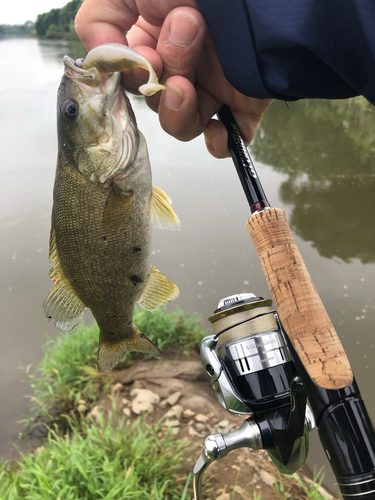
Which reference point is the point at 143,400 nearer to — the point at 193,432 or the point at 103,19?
the point at 193,432

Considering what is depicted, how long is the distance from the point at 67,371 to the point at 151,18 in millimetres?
3067

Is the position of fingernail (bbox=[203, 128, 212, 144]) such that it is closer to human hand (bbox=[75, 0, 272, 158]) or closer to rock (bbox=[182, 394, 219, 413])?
human hand (bbox=[75, 0, 272, 158])

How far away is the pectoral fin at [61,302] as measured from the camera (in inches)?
51.8

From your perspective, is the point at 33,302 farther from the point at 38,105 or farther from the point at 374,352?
the point at 38,105

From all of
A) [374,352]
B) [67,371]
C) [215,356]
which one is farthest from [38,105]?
[215,356]

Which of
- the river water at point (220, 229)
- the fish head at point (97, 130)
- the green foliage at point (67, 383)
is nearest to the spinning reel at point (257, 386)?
the fish head at point (97, 130)

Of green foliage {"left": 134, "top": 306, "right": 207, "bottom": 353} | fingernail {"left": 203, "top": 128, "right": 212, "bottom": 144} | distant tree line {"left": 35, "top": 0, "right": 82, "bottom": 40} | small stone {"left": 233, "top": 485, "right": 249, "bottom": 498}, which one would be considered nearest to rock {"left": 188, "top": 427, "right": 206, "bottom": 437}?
small stone {"left": 233, "top": 485, "right": 249, "bottom": 498}

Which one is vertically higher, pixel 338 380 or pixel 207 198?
pixel 207 198

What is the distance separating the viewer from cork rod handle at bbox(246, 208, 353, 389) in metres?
1.00

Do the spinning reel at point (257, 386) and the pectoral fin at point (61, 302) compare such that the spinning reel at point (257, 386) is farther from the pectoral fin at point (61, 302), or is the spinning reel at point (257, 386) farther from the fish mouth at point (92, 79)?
the fish mouth at point (92, 79)

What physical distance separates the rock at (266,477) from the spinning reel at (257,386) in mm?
1721

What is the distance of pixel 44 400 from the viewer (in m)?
3.41

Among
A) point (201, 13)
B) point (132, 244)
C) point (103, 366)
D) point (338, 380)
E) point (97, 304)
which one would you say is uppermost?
point (201, 13)

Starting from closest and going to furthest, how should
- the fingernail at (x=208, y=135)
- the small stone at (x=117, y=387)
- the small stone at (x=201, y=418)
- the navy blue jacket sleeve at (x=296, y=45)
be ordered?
the navy blue jacket sleeve at (x=296, y=45)
the fingernail at (x=208, y=135)
the small stone at (x=201, y=418)
the small stone at (x=117, y=387)
